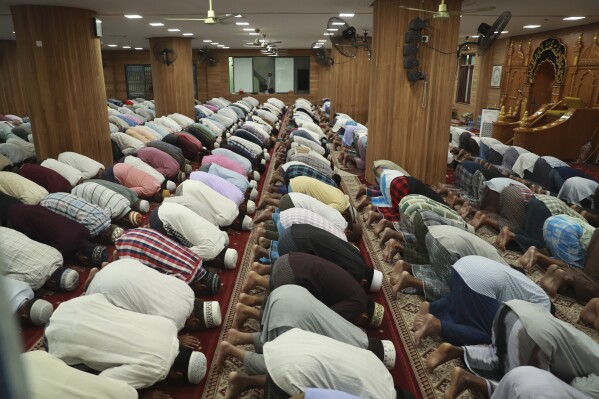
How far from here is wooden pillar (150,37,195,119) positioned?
11945mm

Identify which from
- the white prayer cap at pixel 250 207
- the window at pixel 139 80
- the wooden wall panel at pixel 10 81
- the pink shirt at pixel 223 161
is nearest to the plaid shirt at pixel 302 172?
the white prayer cap at pixel 250 207

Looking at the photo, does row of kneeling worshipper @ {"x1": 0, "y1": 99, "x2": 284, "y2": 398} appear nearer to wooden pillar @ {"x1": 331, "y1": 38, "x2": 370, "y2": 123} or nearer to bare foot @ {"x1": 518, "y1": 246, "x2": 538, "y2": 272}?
bare foot @ {"x1": 518, "y1": 246, "x2": 538, "y2": 272}

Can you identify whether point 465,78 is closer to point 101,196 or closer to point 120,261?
point 101,196

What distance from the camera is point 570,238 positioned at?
12.9 ft

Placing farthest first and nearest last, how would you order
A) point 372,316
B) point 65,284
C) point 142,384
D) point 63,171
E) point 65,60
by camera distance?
point 65,60 → point 63,171 → point 65,284 → point 372,316 → point 142,384

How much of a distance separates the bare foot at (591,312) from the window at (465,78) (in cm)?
1278

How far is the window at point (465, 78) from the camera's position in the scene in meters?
14.9

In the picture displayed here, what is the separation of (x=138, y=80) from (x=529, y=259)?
19.5 meters

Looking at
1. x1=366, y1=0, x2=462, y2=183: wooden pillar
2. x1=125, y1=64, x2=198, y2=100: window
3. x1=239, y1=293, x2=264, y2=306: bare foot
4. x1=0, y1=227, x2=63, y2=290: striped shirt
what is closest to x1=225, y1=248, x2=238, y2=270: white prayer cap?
x1=239, y1=293, x2=264, y2=306: bare foot

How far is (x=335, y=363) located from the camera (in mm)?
2039

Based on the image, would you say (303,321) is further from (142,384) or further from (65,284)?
(65,284)

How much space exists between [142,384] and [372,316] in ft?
4.98

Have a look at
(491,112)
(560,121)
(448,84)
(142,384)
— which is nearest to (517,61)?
(491,112)

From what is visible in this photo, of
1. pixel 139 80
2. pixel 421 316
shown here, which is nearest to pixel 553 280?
pixel 421 316
